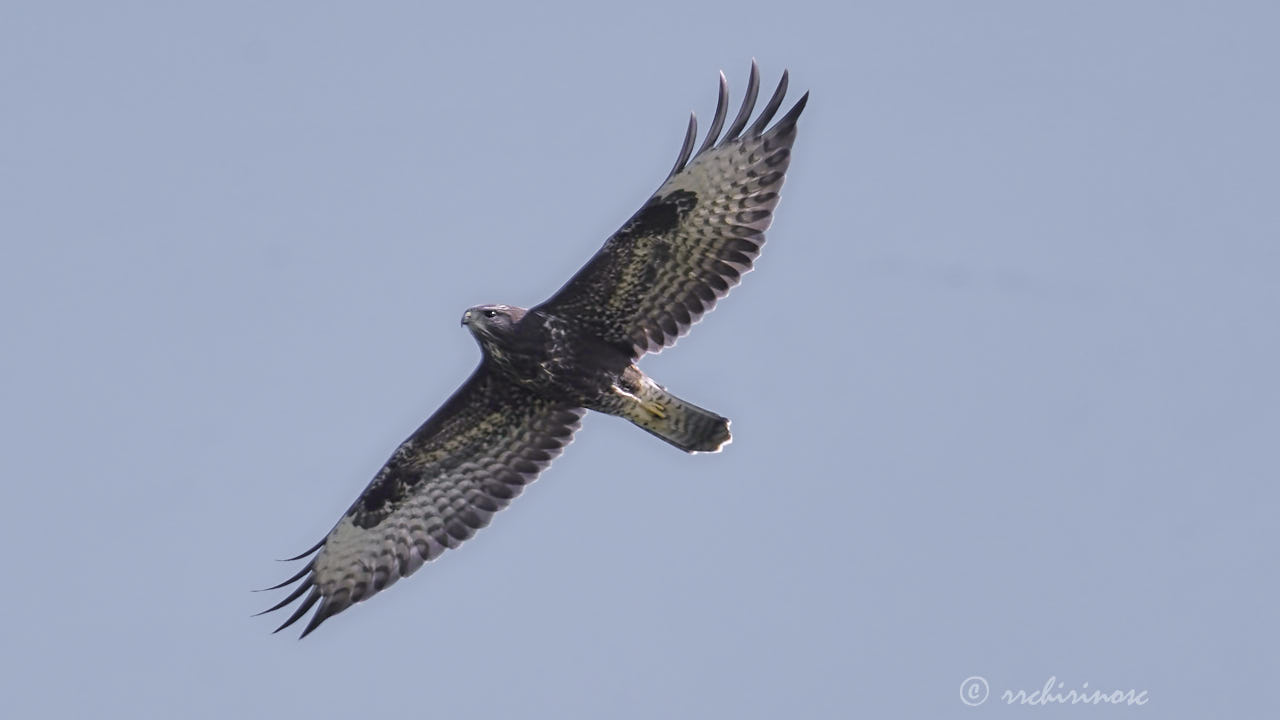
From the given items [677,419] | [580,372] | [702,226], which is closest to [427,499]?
[580,372]

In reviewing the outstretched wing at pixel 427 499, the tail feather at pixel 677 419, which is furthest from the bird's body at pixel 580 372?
the outstretched wing at pixel 427 499

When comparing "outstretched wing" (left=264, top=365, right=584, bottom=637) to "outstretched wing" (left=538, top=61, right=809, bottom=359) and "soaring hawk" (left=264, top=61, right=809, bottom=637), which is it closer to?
"soaring hawk" (left=264, top=61, right=809, bottom=637)

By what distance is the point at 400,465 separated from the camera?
17688 millimetres

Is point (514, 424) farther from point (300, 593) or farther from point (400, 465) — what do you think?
point (300, 593)

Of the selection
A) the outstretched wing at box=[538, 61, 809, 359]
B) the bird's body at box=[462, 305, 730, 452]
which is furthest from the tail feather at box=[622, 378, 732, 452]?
the outstretched wing at box=[538, 61, 809, 359]

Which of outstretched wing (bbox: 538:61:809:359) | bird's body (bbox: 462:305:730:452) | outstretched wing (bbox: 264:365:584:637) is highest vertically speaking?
outstretched wing (bbox: 538:61:809:359)

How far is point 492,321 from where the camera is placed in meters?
16.3

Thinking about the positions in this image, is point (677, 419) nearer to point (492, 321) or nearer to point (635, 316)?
point (635, 316)

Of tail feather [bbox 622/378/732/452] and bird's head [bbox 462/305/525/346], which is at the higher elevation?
tail feather [bbox 622/378/732/452]

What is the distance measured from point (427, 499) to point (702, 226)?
3.45 m

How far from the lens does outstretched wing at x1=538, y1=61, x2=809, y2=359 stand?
16.3 m

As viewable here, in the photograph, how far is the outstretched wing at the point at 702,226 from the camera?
16328 mm

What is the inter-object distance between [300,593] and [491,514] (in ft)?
5.78

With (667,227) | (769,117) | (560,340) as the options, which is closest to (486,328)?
(560,340)
